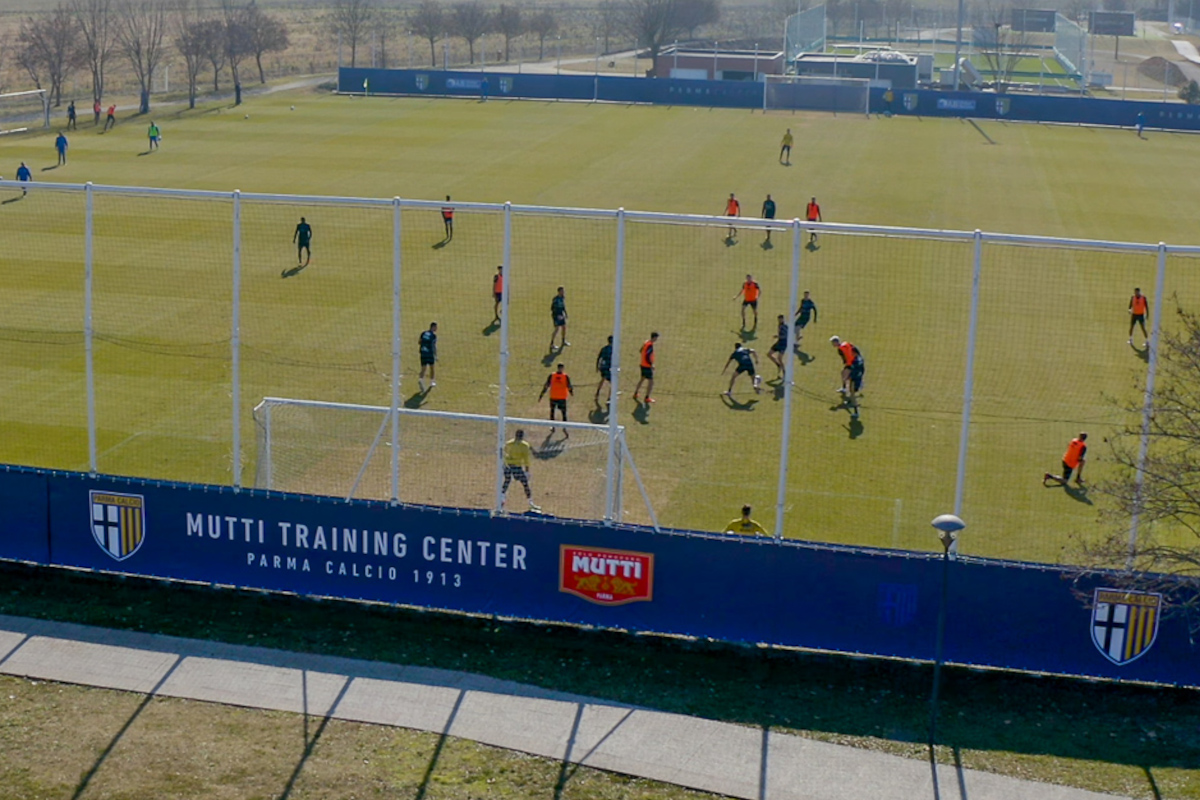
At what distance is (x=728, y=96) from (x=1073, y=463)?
5505 cm

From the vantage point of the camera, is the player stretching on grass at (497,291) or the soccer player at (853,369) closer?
the soccer player at (853,369)

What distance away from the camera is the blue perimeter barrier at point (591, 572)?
1592cm

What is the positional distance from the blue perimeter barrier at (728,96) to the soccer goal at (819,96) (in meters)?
0.07

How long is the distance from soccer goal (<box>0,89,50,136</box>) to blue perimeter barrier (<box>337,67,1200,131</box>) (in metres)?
Result: 16.2

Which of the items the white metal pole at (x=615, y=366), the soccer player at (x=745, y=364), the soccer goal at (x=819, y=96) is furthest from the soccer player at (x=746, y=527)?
the soccer goal at (x=819, y=96)

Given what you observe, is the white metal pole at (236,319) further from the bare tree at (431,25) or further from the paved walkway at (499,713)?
the bare tree at (431,25)

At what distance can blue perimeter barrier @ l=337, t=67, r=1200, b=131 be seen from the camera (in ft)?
230

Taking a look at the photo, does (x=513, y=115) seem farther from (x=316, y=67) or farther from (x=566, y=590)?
(x=566, y=590)

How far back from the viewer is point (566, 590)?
17.1 metres

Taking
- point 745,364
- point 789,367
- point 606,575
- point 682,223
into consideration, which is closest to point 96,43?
point 745,364

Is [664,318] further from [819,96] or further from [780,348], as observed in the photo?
[819,96]

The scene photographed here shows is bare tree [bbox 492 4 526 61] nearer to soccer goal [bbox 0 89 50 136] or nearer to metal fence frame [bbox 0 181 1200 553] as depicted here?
soccer goal [bbox 0 89 50 136]

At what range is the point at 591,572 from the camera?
670 inches

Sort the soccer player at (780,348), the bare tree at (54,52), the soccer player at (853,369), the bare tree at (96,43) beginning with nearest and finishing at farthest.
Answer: the soccer player at (853,369), the soccer player at (780,348), the bare tree at (54,52), the bare tree at (96,43)
